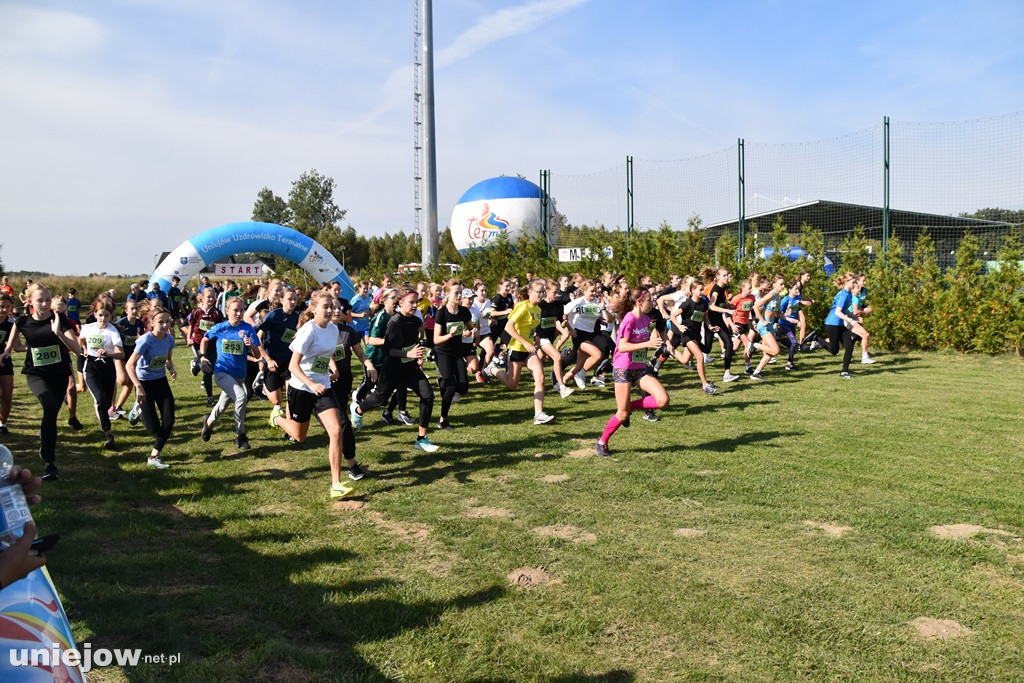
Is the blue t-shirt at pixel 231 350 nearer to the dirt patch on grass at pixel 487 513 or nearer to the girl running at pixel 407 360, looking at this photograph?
the girl running at pixel 407 360

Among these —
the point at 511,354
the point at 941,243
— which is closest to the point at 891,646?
the point at 511,354

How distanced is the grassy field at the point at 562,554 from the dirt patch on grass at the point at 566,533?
1.3 inches

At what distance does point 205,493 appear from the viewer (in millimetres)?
7145

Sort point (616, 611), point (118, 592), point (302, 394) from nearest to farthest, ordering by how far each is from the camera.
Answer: point (616, 611), point (118, 592), point (302, 394)

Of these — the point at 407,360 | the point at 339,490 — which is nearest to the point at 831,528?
the point at 339,490

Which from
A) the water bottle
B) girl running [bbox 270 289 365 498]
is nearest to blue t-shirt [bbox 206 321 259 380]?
girl running [bbox 270 289 365 498]

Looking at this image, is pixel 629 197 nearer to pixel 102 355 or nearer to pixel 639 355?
pixel 639 355

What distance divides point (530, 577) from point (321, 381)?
3154mm

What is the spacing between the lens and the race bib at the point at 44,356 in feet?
25.3

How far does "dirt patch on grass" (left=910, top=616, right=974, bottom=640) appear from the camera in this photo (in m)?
3.96

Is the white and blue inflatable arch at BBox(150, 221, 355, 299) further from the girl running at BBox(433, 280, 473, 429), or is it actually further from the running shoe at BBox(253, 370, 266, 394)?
the girl running at BBox(433, 280, 473, 429)

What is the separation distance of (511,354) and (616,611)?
6950 millimetres

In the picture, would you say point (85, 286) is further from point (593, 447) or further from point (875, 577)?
point (875, 577)

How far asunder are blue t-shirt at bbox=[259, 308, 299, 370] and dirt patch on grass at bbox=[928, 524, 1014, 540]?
23.9 feet
